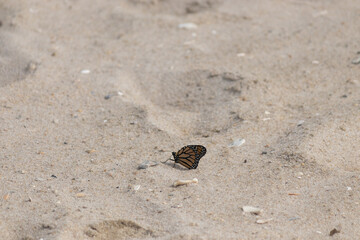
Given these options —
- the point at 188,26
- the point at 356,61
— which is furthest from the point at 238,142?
the point at 188,26

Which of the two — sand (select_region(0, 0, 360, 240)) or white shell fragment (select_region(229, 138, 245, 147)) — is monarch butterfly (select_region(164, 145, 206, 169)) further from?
white shell fragment (select_region(229, 138, 245, 147))

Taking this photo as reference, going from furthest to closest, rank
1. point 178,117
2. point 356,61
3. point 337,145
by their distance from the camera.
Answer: point 356,61 < point 178,117 < point 337,145

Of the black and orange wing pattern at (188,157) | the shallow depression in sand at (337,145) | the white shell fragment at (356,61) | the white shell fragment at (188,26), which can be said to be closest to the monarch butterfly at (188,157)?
the black and orange wing pattern at (188,157)

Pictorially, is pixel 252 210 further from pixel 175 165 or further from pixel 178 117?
pixel 178 117

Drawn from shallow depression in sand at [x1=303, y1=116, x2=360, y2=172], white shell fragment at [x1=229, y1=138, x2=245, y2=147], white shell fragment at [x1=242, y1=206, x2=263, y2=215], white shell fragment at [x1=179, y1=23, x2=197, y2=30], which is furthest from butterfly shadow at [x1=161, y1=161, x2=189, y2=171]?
white shell fragment at [x1=179, y1=23, x2=197, y2=30]

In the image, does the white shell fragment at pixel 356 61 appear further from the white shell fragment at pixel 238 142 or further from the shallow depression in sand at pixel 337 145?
the white shell fragment at pixel 238 142

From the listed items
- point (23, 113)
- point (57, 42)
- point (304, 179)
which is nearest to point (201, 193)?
point (304, 179)

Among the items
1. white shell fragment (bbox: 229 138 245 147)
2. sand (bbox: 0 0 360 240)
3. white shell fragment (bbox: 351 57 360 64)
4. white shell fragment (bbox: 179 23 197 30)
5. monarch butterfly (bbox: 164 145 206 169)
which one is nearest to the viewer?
sand (bbox: 0 0 360 240)
